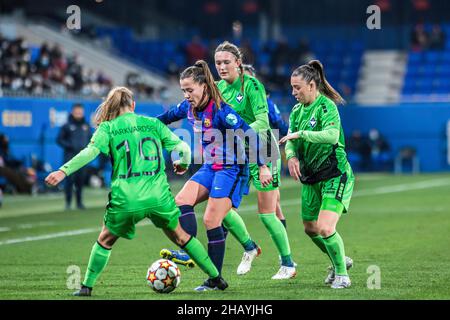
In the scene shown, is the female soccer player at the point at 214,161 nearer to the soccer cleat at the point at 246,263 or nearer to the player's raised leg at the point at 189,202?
the player's raised leg at the point at 189,202

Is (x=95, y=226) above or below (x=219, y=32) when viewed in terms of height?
below

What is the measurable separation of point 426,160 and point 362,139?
227cm

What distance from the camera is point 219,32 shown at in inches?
1622

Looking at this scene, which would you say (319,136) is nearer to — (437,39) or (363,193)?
(363,193)

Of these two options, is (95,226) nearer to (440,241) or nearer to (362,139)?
(440,241)

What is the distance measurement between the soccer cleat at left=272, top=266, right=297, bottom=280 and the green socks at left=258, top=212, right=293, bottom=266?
0.12m

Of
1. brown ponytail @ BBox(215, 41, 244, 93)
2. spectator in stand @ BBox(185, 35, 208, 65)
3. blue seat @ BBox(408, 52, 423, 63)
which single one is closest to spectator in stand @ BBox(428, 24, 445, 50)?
blue seat @ BBox(408, 52, 423, 63)

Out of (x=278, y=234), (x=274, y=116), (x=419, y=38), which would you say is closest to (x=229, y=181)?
(x=278, y=234)

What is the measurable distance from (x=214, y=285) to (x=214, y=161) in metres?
1.19

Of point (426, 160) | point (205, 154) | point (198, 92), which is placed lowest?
point (426, 160)

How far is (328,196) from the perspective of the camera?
373 inches

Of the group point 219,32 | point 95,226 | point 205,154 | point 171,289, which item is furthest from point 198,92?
point 219,32
